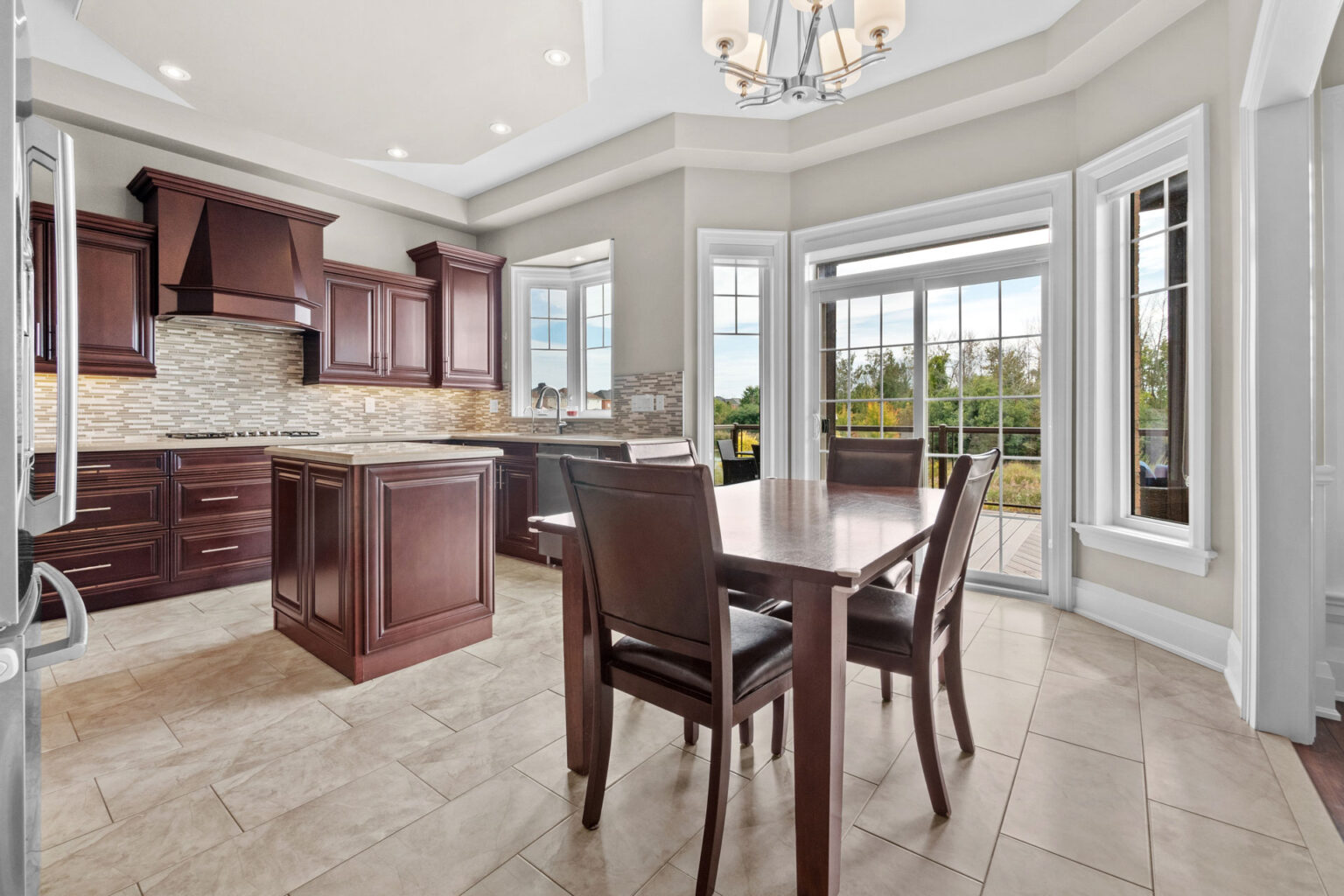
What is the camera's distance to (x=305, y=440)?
163 inches

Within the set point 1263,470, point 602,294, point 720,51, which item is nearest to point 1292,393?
point 1263,470

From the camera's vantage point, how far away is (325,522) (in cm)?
244

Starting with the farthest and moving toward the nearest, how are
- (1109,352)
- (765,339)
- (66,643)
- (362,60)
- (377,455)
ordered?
(765,339)
(1109,352)
(362,60)
(377,455)
(66,643)

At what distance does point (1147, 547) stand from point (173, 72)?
490 centimetres

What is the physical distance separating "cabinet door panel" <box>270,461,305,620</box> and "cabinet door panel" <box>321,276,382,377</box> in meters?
1.86

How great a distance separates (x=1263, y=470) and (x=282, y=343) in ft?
18.0

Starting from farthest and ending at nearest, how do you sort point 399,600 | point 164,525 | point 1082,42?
point 164,525, point 1082,42, point 399,600

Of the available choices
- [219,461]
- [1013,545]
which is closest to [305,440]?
[219,461]

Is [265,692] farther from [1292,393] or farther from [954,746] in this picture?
[1292,393]

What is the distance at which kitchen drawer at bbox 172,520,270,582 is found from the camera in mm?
3461

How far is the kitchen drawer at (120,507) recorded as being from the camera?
3127 mm

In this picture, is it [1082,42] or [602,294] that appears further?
[602,294]

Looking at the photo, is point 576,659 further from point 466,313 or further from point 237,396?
point 466,313

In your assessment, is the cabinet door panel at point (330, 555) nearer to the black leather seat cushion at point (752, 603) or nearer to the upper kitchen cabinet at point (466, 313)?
the black leather seat cushion at point (752, 603)
